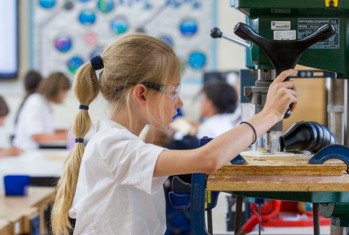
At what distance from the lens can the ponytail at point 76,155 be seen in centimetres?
187

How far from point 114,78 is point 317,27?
511 millimetres

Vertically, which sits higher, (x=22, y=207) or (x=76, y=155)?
(x=76, y=155)

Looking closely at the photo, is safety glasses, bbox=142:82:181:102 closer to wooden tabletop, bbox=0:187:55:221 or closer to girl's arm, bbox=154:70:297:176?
girl's arm, bbox=154:70:297:176

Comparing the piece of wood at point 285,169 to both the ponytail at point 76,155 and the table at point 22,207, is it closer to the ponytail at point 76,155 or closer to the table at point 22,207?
the ponytail at point 76,155

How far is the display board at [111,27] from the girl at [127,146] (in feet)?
16.1

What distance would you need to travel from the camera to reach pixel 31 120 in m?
5.86

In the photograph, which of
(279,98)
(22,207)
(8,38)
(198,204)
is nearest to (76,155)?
(198,204)

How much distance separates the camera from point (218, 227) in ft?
8.41

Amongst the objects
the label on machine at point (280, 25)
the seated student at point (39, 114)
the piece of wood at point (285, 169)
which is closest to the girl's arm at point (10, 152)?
the seated student at point (39, 114)

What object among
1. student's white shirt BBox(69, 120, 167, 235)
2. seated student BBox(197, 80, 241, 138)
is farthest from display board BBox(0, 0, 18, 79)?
student's white shirt BBox(69, 120, 167, 235)

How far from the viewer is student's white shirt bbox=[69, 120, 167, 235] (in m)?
1.62

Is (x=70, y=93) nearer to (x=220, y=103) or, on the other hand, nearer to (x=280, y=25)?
(x=220, y=103)

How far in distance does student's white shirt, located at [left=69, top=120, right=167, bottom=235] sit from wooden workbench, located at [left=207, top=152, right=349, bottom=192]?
173mm

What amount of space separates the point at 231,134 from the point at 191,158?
0.32 feet
